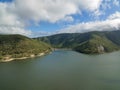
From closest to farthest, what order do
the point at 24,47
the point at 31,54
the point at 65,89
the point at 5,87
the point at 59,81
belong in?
the point at 65,89 → the point at 5,87 → the point at 59,81 → the point at 31,54 → the point at 24,47

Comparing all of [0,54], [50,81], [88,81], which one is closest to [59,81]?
[50,81]

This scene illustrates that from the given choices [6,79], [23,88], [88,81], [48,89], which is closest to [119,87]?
[88,81]

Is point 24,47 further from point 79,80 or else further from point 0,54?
point 79,80

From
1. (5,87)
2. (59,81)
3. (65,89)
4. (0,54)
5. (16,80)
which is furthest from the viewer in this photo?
(0,54)

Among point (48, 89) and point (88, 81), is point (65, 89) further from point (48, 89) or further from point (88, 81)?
point (88, 81)

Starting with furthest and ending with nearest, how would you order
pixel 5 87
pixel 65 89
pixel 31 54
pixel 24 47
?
pixel 24 47 → pixel 31 54 → pixel 5 87 → pixel 65 89

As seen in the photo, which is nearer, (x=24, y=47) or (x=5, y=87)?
(x=5, y=87)

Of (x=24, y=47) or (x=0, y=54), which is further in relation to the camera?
(x=24, y=47)

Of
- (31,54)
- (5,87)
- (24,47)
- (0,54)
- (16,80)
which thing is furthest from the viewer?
(24,47)
